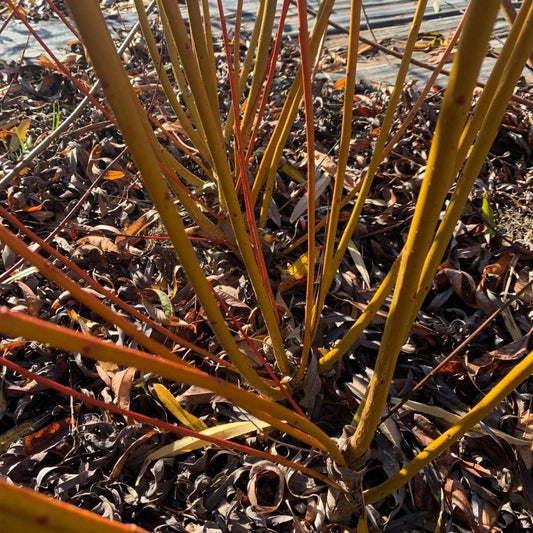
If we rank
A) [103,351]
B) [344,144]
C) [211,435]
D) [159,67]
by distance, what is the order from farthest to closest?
[159,67] < [211,435] < [344,144] < [103,351]

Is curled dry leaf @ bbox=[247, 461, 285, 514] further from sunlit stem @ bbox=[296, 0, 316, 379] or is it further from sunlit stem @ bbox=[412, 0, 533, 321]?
sunlit stem @ bbox=[412, 0, 533, 321]

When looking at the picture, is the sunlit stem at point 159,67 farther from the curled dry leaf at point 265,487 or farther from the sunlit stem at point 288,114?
the curled dry leaf at point 265,487

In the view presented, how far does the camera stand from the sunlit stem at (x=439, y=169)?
0.34m

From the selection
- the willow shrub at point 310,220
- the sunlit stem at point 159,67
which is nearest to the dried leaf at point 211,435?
the willow shrub at point 310,220

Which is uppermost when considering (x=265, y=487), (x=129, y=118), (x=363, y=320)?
(x=129, y=118)

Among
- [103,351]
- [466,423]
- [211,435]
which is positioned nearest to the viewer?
[103,351]

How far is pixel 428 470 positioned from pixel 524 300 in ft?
1.42

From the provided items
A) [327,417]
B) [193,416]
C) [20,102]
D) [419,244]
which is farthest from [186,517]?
[20,102]

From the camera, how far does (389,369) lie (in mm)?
575

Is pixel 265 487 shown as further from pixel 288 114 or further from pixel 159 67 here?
pixel 159 67

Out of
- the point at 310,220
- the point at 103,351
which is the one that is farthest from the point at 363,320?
the point at 103,351

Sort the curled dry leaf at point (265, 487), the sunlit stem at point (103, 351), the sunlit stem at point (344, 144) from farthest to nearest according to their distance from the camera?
1. the curled dry leaf at point (265, 487)
2. the sunlit stem at point (344, 144)
3. the sunlit stem at point (103, 351)

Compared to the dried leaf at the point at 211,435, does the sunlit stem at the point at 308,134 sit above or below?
above

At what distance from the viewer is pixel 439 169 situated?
→ 0.41 metres
